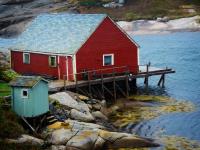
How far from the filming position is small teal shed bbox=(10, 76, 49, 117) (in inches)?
1369

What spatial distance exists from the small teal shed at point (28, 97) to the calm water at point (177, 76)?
8.58 metres

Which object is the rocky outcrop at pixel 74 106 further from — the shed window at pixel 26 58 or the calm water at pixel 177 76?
the shed window at pixel 26 58

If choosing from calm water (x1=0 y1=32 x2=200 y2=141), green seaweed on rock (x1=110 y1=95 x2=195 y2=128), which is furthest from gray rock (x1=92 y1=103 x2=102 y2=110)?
calm water (x1=0 y1=32 x2=200 y2=141)

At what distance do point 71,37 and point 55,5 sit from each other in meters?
89.8

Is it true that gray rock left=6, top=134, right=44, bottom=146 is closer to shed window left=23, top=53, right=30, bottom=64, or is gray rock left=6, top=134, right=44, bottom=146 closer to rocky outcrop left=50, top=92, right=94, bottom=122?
rocky outcrop left=50, top=92, right=94, bottom=122

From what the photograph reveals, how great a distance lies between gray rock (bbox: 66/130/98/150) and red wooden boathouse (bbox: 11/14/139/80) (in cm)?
1472

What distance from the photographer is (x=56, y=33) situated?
172 feet

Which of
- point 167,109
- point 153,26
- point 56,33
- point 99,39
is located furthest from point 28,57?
point 153,26

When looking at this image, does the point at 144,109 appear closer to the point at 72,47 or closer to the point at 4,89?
the point at 72,47

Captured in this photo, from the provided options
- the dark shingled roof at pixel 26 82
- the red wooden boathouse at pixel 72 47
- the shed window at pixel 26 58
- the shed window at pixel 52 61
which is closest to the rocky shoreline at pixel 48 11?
the red wooden boathouse at pixel 72 47

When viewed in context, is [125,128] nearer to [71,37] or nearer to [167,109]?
[167,109]

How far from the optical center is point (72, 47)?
162 feet

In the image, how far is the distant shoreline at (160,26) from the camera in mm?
126375

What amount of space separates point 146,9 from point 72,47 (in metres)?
97.6
